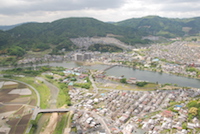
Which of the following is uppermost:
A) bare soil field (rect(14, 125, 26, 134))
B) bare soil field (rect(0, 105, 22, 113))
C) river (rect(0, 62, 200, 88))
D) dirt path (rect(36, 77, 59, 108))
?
river (rect(0, 62, 200, 88))

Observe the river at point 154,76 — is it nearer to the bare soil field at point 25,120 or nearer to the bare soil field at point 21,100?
the bare soil field at point 21,100

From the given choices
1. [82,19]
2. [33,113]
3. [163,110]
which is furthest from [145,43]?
[33,113]

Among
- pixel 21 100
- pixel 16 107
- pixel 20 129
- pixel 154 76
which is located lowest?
pixel 20 129

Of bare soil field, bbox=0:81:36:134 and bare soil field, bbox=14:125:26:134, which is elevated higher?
bare soil field, bbox=0:81:36:134

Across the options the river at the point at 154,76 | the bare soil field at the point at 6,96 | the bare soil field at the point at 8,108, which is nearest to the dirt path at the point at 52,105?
the bare soil field at the point at 8,108

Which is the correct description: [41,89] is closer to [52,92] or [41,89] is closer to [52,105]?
[52,92]

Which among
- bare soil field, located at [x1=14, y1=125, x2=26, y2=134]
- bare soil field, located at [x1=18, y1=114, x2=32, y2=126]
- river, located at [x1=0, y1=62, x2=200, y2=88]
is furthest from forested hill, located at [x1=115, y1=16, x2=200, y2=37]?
bare soil field, located at [x1=14, y1=125, x2=26, y2=134]

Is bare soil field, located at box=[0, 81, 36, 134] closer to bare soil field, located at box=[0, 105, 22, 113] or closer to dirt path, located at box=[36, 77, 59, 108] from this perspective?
bare soil field, located at box=[0, 105, 22, 113]

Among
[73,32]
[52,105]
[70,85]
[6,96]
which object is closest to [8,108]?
[6,96]

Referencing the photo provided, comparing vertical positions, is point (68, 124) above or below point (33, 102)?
below
